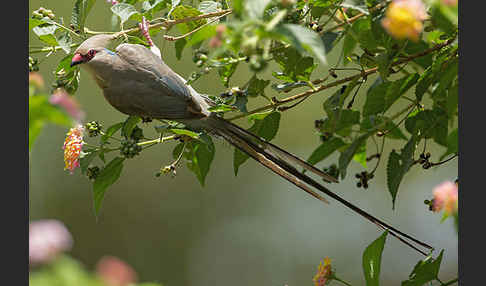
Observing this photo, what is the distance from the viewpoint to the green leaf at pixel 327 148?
1.26 metres

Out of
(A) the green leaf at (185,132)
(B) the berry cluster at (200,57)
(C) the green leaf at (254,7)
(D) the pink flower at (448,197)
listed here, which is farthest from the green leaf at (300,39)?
(A) the green leaf at (185,132)

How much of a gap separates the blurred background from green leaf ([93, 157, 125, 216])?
2.95 m

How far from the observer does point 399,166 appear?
1.24m

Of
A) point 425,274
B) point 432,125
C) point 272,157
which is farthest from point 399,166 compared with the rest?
point 272,157

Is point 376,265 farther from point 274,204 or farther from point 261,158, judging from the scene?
point 274,204

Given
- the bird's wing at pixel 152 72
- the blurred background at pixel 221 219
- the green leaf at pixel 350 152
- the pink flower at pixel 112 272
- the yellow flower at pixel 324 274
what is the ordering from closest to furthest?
the pink flower at pixel 112 272 < the green leaf at pixel 350 152 < the yellow flower at pixel 324 274 < the bird's wing at pixel 152 72 < the blurred background at pixel 221 219

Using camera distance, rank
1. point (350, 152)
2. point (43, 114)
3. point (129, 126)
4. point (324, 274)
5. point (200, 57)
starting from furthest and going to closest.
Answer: point (129, 126), point (324, 274), point (200, 57), point (350, 152), point (43, 114)

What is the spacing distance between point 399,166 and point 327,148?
0.52 feet

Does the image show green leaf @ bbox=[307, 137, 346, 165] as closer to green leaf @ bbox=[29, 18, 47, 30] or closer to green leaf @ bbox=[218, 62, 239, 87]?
green leaf @ bbox=[218, 62, 239, 87]

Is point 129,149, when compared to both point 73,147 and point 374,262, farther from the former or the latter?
point 374,262

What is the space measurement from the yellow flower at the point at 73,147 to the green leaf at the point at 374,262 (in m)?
0.77

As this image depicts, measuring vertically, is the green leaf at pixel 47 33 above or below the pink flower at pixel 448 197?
above

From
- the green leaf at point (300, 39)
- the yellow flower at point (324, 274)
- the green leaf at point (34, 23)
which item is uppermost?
the green leaf at point (34, 23)

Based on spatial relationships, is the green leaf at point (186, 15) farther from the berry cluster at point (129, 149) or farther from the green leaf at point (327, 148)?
the green leaf at point (327, 148)
